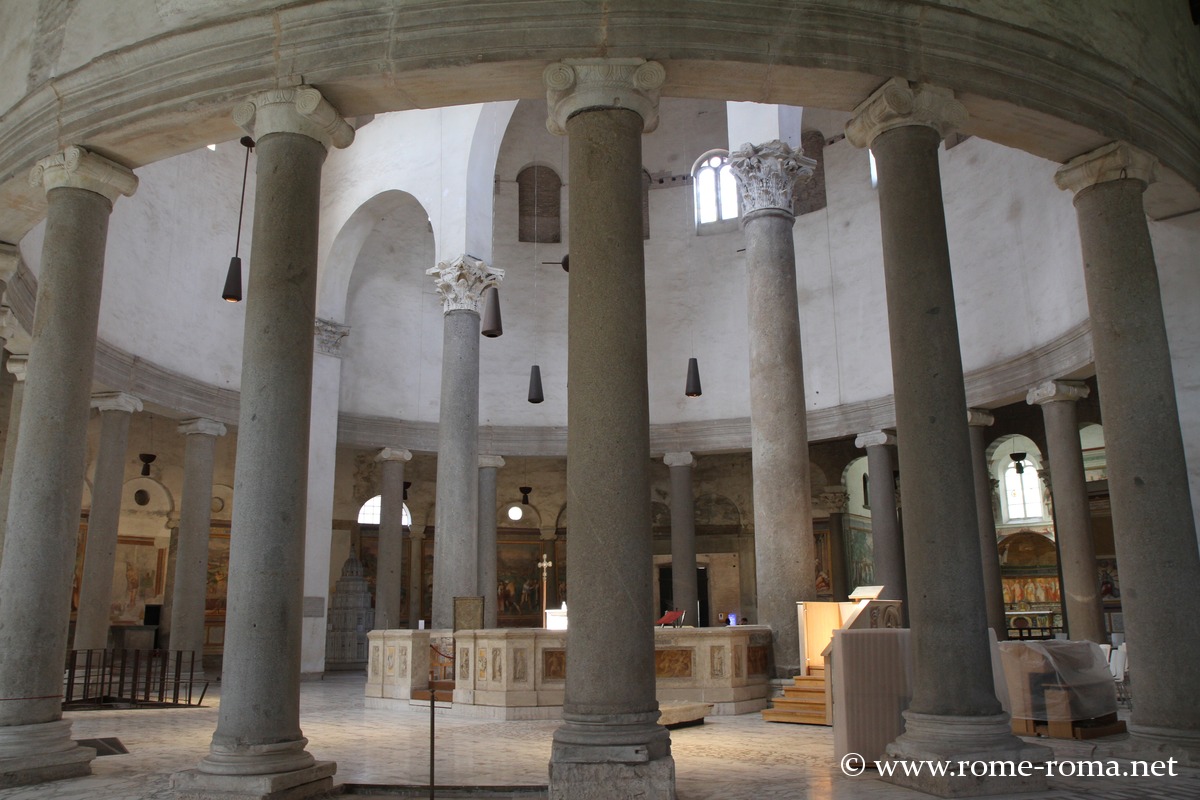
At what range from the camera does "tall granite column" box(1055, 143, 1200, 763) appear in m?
6.93

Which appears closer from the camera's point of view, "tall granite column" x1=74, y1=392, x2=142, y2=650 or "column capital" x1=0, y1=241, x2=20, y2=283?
"column capital" x1=0, y1=241, x2=20, y2=283

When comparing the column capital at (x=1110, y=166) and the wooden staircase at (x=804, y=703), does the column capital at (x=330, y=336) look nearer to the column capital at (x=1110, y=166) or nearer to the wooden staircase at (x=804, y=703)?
the wooden staircase at (x=804, y=703)

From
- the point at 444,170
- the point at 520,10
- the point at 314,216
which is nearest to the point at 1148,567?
the point at 520,10

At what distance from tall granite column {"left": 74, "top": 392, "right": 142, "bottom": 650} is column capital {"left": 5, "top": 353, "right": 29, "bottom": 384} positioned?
224 cm

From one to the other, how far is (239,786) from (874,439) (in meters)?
14.6

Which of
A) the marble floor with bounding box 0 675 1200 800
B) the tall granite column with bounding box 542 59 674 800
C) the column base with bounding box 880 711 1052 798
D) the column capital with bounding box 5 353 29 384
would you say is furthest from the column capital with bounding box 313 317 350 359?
the column base with bounding box 880 711 1052 798

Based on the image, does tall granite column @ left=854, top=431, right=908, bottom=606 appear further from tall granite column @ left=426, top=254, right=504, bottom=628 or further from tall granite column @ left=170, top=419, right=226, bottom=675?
tall granite column @ left=170, top=419, right=226, bottom=675

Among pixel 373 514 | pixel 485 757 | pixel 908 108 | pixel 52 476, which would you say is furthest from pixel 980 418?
pixel 52 476

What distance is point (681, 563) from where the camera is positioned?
755 inches

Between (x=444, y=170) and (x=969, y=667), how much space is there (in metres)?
12.3

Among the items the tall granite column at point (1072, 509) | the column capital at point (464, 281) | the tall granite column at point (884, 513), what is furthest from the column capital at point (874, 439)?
the column capital at point (464, 281)


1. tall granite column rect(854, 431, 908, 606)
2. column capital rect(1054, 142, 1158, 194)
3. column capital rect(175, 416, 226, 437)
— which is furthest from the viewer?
tall granite column rect(854, 431, 908, 606)

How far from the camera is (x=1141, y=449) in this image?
7285mm

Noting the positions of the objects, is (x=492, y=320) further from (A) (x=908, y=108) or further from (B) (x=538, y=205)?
(A) (x=908, y=108)
